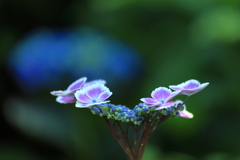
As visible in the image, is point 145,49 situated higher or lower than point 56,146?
higher

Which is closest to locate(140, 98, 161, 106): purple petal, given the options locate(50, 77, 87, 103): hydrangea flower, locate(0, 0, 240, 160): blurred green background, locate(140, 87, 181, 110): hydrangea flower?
locate(140, 87, 181, 110): hydrangea flower

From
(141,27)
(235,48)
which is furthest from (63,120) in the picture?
(235,48)

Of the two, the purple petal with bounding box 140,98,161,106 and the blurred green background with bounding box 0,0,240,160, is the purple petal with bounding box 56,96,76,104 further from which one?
the blurred green background with bounding box 0,0,240,160

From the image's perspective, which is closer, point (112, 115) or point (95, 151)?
point (112, 115)

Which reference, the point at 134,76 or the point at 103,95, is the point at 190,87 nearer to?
the point at 103,95

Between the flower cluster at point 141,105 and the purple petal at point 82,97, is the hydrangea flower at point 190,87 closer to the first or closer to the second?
the flower cluster at point 141,105

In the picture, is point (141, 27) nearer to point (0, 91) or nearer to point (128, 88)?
point (128, 88)

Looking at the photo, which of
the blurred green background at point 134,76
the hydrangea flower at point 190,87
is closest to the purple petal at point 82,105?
the hydrangea flower at point 190,87

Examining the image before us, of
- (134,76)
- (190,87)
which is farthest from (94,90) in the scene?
(134,76)
